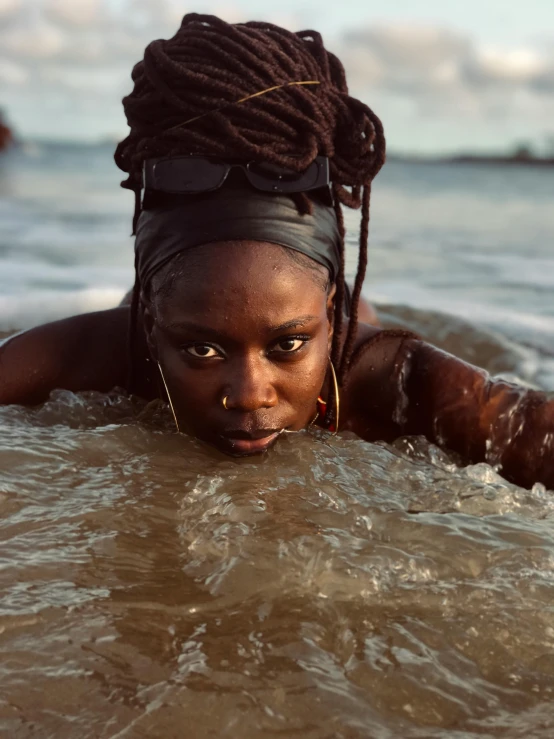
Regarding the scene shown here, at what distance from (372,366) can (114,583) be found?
1364mm

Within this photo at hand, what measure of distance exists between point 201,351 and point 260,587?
0.81m

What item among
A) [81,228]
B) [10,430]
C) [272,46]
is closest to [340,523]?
[10,430]

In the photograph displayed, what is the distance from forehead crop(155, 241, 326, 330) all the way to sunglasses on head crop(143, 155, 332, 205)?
0.66 feet

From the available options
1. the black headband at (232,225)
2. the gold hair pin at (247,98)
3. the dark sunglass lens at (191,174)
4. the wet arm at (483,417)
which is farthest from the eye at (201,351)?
the wet arm at (483,417)

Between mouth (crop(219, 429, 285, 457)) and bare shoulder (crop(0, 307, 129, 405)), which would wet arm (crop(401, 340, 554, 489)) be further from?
bare shoulder (crop(0, 307, 129, 405))

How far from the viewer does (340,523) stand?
84.0 inches

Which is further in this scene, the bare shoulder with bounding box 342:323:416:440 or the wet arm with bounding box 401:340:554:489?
the bare shoulder with bounding box 342:323:416:440

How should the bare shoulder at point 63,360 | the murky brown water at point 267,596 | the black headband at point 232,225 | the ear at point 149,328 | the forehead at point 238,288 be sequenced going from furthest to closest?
the bare shoulder at point 63,360
the ear at point 149,328
the black headband at point 232,225
the forehead at point 238,288
the murky brown water at point 267,596

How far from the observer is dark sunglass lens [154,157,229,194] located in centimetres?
255

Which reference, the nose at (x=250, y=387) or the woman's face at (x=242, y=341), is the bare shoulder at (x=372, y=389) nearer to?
the woman's face at (x=242, y=341)

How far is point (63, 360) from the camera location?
10.4 ft

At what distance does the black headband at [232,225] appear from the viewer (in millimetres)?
2498

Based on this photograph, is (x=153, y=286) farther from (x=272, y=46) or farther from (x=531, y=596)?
(x=531, y=596)

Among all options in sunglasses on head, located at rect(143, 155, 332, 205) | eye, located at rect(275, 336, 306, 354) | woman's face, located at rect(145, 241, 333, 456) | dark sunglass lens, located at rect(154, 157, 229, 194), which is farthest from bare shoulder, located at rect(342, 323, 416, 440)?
dark sunglass lens, located at rect(154, 157, 229, 194)
